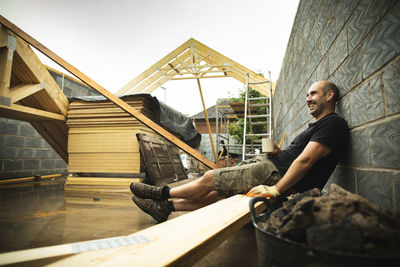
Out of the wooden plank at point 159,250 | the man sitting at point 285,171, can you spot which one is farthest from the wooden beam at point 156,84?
the wooden plank at point 159,250

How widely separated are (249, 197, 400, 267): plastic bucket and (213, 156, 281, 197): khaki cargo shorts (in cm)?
113

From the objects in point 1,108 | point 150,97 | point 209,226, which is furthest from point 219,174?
point 1,108

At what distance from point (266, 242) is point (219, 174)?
49.5 inches

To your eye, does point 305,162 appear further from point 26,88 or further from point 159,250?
point 26,88

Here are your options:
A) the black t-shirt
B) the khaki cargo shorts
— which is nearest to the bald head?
the black t-shirt

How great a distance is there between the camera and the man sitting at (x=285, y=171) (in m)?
1.69

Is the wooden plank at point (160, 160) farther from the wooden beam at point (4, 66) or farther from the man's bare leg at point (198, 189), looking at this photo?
the man's bare leg at point (198, 189)

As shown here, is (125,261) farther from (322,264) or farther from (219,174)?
(219,174)

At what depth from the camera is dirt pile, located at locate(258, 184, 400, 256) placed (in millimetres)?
644

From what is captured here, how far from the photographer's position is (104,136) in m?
5.03

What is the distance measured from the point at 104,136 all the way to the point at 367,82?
4851 mm

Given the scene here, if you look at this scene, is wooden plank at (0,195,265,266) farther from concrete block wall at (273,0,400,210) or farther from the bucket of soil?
concrete block wall at (273,0,400,210)

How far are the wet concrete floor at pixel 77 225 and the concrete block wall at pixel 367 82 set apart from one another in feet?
3.24

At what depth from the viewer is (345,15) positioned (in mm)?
1666
